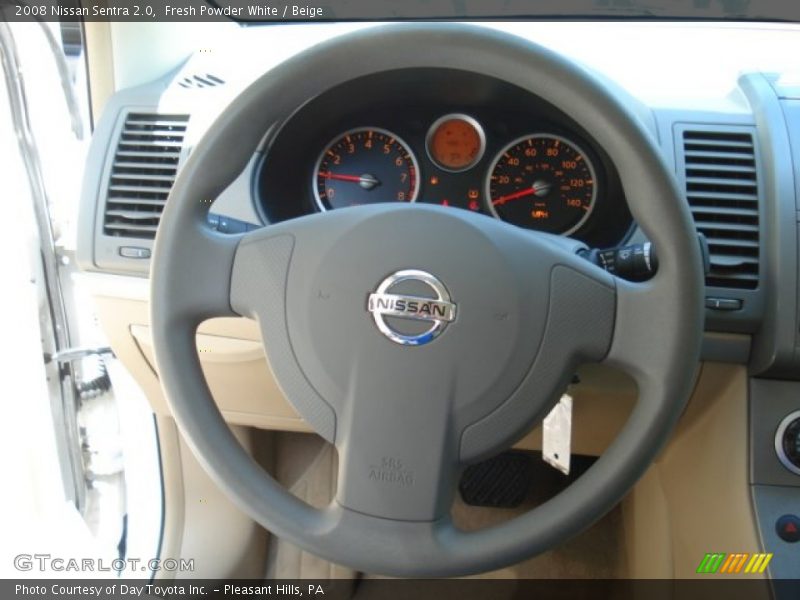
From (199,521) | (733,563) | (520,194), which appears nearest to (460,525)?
(199,521)

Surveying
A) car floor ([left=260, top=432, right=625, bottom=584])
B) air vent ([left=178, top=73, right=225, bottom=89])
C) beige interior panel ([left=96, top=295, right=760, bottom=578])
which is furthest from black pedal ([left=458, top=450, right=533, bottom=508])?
air vent ([left=178, top=73, right=225, bottom=89])

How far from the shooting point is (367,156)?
1.11m

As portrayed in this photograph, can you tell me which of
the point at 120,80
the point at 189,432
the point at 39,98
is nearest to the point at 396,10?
the point at 120,80

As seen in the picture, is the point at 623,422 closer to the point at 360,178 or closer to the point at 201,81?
the point at 360,178

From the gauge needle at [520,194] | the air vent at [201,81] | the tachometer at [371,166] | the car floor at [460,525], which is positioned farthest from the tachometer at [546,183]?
the car floor at [460,525]

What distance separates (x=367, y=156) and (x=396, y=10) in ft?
1.34

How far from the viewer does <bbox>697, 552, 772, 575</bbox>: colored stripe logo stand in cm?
103

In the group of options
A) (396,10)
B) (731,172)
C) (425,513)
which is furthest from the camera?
(396,10)

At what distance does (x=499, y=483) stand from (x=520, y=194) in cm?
81

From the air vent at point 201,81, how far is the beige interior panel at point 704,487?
894 millimetres

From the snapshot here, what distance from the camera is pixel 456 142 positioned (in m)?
1.09

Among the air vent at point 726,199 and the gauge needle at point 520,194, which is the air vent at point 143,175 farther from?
the air vent at point 726,199

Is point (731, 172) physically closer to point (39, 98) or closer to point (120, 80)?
point (120, 80)

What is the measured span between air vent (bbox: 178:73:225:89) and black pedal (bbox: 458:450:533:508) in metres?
0.98
